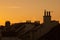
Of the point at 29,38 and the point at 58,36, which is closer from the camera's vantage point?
the point at 58,36

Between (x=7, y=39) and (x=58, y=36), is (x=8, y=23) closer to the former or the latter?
(x=7, y=39)

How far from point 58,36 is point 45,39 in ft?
8.68

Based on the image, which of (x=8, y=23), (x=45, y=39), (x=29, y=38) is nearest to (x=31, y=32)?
(x=29, y=38)

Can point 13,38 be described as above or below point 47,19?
below

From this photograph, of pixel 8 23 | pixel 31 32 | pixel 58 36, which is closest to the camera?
pixel 58 36

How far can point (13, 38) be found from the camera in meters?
52.7

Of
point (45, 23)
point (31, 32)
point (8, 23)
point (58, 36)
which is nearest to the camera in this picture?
point (58, 36)

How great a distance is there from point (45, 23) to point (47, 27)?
2.72 feet

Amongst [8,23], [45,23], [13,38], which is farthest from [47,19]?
[8,23]

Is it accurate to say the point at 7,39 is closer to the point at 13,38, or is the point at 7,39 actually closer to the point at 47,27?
the point at 13,38

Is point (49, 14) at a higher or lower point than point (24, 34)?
higher

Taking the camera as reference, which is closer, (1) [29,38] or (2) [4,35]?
(2) [4,35]

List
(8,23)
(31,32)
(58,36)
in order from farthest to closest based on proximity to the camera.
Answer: (8,23), (31,32), (58,36)

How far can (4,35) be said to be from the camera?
5356 centimetres
